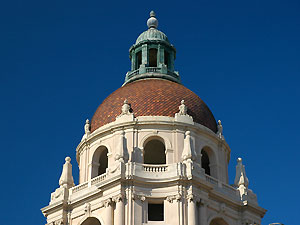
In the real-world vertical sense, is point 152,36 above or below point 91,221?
above

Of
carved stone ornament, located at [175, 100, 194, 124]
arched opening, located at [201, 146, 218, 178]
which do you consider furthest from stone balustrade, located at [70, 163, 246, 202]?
carved stone ornament, located at [175, 100, 194, 124]

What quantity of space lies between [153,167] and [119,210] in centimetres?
341

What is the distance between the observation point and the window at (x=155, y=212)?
4809 centimetres

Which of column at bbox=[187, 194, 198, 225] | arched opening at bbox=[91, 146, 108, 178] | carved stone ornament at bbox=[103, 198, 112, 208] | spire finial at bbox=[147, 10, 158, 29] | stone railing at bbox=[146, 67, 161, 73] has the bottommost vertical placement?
column at bbox=[187, 194, 198, 225]

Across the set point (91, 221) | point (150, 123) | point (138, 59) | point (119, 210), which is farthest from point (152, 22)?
point (119, 210)

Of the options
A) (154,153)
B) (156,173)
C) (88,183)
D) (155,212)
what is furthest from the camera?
(154,153)

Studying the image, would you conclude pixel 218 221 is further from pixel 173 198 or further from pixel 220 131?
pixel 220 131

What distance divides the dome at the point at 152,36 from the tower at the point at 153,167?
103 inches

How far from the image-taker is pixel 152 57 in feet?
188

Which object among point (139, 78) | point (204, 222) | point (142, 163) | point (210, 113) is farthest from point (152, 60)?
point (204, 222)

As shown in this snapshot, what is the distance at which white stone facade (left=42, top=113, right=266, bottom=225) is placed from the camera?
46.6 meters

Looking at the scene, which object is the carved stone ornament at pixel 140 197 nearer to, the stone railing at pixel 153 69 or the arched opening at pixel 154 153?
the arched opening at pixel 154 153

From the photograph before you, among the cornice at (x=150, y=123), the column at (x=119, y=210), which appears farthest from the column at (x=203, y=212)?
the cornice at (x=150, y=123)

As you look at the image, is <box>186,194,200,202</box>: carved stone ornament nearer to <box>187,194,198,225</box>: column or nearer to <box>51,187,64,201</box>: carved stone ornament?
<box>187,194,198,225</box>: column
